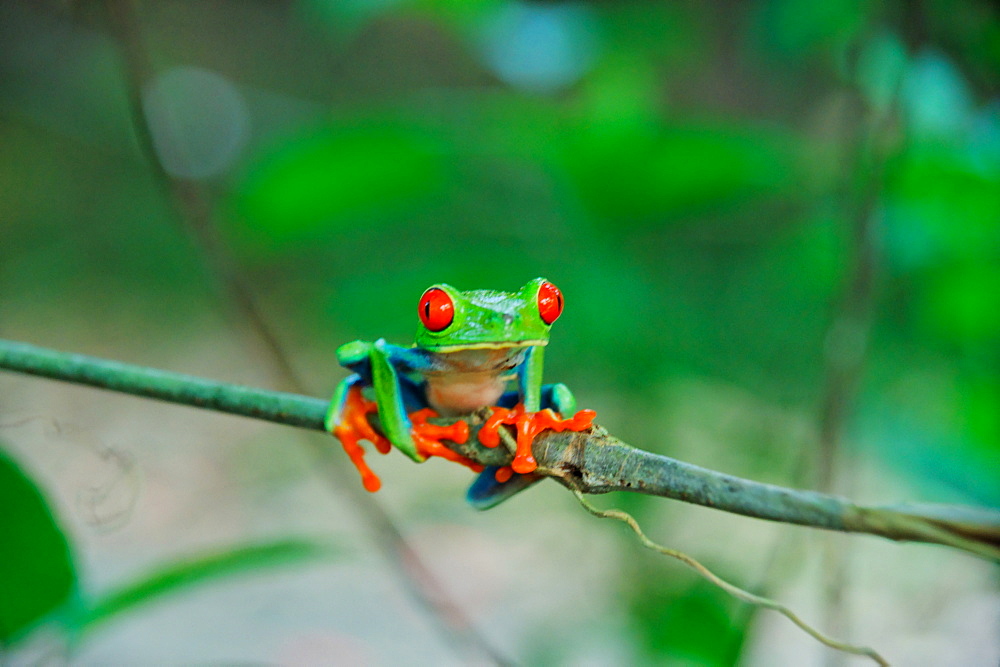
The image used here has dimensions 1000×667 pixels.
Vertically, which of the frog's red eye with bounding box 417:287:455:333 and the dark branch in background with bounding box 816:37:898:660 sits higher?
the frog's red eye with bounding box 417:287:455:333

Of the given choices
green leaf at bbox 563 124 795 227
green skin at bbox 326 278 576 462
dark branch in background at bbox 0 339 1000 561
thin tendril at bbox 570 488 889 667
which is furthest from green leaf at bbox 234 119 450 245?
thin tendril at bbox 570 488 889 667

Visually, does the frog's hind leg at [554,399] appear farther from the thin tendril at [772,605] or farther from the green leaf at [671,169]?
the green leaf at [671,169]

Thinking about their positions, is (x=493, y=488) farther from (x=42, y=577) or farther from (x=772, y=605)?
(x=42, y=577)

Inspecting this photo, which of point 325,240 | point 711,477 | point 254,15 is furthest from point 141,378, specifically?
point 254,15

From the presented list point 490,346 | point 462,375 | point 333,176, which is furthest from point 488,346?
point 333,176

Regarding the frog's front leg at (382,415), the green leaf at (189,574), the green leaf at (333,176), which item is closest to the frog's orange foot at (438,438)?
the frog's front leg at (382,415)

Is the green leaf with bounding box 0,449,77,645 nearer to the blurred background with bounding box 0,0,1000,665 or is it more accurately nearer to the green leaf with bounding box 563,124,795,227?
the blurred background with bounding box 0,0,1000,665

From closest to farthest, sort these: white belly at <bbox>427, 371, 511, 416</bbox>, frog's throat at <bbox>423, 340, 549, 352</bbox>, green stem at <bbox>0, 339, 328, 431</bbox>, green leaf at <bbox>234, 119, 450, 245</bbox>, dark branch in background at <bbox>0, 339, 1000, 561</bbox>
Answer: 1. dark branch in background at <bbox>0, 339, 1000, 561</bbox>
2. green stem at <bbox>0, 339, 328, 431</bbox>
3. frog's throat at <bbox>423, 340, 549, 352</bbox>
4. white belly at <bbox>427, 371, 511, 416</bbox>
5. green leaf at <bbox>234, 119, 450, 245</bbox>

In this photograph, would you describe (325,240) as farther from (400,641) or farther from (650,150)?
(400,641)
